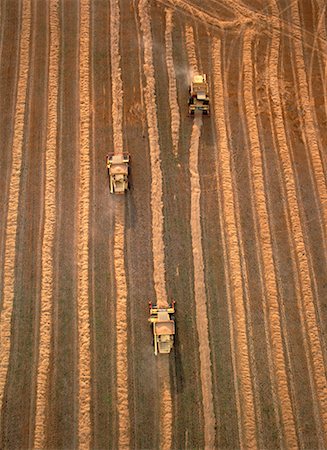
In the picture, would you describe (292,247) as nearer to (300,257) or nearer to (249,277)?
(300,257)

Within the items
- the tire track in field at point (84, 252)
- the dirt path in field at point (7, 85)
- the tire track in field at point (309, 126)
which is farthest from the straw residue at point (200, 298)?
the dirt path in field at point (7, 85)

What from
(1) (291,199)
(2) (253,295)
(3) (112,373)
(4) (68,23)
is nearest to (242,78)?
(1) (291,199)

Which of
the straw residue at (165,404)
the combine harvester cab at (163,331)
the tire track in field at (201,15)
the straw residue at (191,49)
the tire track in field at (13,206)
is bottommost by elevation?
the straw residue at (165,404)

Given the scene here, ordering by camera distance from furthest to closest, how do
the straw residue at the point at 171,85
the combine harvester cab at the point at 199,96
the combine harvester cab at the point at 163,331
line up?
the combine harvester cab at the point at 199,96 < the straw residue at the point at 171,85 < the combine harvester cab at the point at 163,331

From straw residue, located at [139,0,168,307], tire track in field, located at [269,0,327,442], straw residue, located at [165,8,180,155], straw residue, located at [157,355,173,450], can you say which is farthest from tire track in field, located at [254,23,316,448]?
straw residue, located at [139,0,168,307]

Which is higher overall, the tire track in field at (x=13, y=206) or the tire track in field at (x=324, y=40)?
the tire track in field at (x=324, y=40)

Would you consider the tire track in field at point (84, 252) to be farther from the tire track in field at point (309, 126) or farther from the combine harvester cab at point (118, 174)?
the tire track in field at point (309, 126)

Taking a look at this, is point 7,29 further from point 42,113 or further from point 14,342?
point 14,342

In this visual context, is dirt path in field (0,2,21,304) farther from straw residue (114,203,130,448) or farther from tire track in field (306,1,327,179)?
tire track in field (306,1,327,179)
